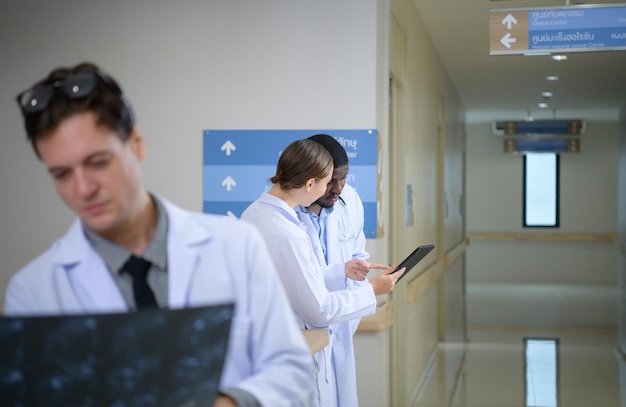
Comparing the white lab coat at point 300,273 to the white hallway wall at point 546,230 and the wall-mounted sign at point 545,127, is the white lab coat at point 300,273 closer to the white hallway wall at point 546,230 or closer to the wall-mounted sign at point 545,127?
the wall-mounted sign at point 545,127

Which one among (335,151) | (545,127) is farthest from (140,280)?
(545,127)

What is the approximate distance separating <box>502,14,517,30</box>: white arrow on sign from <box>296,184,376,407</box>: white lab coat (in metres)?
1.65

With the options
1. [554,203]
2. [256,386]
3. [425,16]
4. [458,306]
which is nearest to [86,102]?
[256,386]

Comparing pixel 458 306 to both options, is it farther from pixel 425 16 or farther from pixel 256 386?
pixel 256 386

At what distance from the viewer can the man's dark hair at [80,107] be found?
154cm

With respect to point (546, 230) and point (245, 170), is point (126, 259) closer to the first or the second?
point (245, 170)

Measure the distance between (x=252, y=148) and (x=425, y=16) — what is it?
344 centimetres


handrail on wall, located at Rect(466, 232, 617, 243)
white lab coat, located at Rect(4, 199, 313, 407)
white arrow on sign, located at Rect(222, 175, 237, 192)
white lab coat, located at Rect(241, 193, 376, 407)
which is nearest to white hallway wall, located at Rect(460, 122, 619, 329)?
handrail on wall, located at Rect(466, 232, 617, 243)

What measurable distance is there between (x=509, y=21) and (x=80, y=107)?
4.42 metres

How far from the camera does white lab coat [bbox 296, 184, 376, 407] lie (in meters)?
4.06

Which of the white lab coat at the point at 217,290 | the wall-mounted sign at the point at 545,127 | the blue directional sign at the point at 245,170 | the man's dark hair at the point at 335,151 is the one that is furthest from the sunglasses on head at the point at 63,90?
the wall-mounted sign at the point at 545,127

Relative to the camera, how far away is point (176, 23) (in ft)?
17.4

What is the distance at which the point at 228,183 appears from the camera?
523 cm

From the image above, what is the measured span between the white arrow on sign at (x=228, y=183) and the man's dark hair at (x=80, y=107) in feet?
11.9
